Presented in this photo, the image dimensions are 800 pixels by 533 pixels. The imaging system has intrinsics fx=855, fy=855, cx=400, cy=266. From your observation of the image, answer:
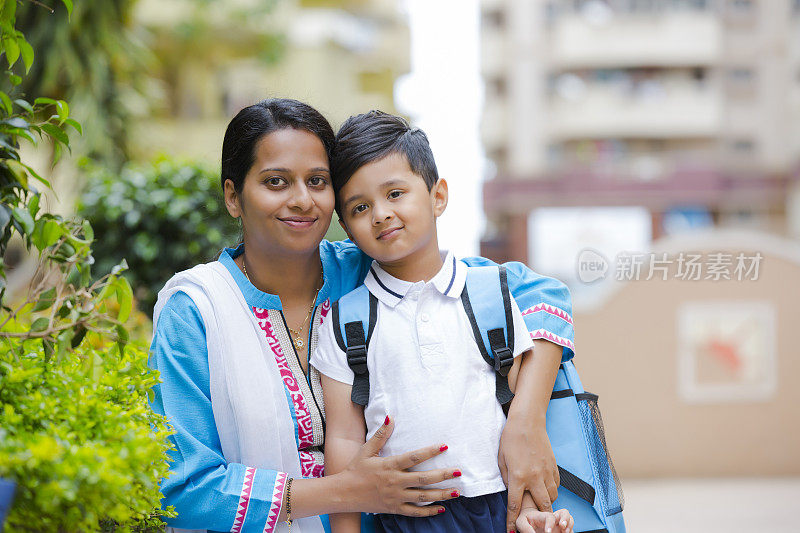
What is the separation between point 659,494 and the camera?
7855mm

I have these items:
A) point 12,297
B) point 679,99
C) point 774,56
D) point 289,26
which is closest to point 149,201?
point 12,297

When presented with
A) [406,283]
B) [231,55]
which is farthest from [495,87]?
[406,283]

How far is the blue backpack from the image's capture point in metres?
1.91

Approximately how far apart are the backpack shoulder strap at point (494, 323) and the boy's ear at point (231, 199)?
23.7 inches

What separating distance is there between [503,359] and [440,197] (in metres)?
0.48

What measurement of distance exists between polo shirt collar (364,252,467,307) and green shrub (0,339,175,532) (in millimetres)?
545

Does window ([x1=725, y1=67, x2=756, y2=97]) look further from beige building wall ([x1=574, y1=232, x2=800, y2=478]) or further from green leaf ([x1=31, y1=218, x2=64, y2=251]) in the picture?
green leaf ([x1=31, y1=218, x2=64, y2=251])

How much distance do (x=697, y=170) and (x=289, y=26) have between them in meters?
10.9

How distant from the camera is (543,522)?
1.81 m

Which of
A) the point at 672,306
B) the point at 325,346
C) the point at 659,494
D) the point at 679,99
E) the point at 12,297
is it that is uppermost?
the point at 679,99

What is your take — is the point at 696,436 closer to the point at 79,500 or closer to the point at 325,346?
the point at 325,346

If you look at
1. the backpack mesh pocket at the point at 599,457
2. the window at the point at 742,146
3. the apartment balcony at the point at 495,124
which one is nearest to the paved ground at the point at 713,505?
the backpack mesh pocket at the point at 599,457

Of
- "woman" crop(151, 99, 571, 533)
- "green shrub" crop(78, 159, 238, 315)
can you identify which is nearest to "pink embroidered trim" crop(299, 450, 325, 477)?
→ "woman" crop(151, 99, 571, 533)

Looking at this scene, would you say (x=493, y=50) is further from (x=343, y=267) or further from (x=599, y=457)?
(x=599, y=457)
